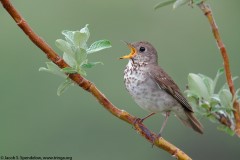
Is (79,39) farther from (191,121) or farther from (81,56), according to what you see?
(191,121)

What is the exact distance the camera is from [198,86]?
3.82m

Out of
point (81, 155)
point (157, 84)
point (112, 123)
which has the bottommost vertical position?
point (157, 84)

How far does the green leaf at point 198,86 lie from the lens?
3807 millimetres

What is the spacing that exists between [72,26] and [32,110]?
10.3ft

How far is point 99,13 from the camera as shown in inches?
693

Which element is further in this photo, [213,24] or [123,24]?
[123,24]

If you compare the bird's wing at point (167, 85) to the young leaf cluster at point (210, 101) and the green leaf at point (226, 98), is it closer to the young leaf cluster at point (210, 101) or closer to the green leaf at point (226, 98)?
the young leaf cluster at point (210, 101)

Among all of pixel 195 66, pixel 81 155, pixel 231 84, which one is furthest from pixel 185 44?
pixel 231 84

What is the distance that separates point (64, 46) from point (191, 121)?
7.30ft

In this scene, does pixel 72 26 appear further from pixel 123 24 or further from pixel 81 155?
pixel 81 155

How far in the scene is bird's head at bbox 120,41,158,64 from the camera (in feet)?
18.7

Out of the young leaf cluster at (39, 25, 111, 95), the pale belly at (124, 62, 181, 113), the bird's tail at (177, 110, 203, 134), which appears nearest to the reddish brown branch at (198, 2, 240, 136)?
the young leaf cluster at (39, 25, 111, 95)

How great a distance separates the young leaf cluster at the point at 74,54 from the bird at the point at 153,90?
1.94 metres

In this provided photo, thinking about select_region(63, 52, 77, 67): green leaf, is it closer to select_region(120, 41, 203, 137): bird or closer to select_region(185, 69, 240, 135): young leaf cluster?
select_region(185, 69, 240, 135): young leaf cluster
